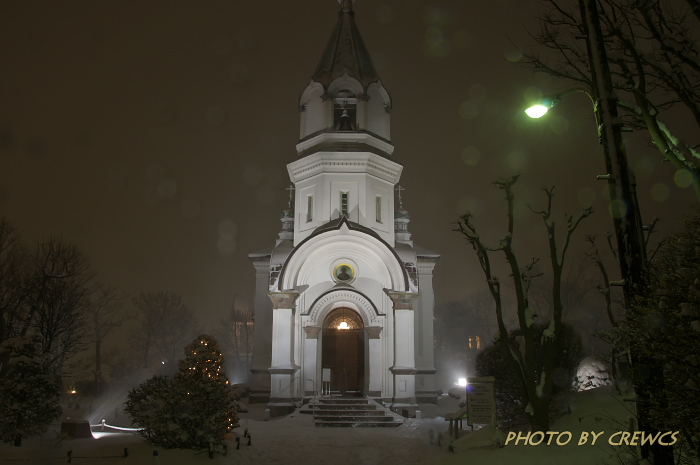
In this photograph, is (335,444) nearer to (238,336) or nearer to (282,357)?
(282,357)

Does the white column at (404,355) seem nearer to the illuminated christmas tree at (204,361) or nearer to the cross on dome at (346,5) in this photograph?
the illuminated christmas tree at (204,361)

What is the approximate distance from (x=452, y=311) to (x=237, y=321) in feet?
89.9

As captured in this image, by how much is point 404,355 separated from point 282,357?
4993mm

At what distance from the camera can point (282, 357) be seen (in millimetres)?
23203

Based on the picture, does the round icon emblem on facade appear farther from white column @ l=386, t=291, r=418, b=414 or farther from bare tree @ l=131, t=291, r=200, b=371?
bare tree @ l=131, t=291, r=200, b=371

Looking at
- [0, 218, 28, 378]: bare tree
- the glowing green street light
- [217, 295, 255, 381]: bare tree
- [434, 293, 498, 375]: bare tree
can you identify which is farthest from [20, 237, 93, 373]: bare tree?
[434, 293, 498, 375]: bare tree

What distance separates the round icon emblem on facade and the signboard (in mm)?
11596

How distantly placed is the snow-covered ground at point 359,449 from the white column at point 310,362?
454 cm

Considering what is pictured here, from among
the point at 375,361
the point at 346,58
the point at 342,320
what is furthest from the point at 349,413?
the point at 346,58

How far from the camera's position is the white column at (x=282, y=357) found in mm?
22750

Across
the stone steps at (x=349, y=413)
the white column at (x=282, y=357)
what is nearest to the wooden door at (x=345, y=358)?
the white column at (x=282, y=357)

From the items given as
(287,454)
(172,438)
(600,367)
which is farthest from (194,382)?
(600,367)

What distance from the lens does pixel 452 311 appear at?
73.6 meters

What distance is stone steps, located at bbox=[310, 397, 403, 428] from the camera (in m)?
19.6
